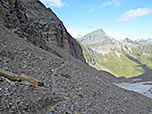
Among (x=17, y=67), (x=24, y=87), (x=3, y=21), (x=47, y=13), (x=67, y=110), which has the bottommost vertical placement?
(x=67, y=110)

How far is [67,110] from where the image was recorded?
6.31m

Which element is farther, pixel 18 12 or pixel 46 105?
pixel 18 12

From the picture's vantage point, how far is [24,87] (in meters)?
6.66

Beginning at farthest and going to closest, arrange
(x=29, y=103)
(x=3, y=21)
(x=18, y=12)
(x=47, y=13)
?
(x=47, y=13) < (x=18, y=12) < (x=3, y=21) < (x=29, y=103)

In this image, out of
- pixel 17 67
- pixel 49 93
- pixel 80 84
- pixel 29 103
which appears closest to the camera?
pixel 29 103

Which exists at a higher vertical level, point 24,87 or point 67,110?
point 24,87

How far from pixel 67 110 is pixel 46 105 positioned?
3.50 ft

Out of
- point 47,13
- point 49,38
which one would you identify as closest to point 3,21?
point 49,38

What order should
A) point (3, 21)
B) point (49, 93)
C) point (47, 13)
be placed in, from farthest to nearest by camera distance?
point (47, 13), point (3, 21), point (49, 93)

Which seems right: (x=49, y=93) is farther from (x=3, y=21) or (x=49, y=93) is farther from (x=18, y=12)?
(x=18, y=12)

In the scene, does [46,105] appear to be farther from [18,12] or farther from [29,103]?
[18,12]

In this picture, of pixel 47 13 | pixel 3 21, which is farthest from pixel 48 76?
pixel 47 13

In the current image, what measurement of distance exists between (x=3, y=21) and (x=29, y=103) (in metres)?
16.4

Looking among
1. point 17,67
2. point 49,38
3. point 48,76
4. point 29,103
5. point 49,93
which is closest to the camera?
point 29,103
